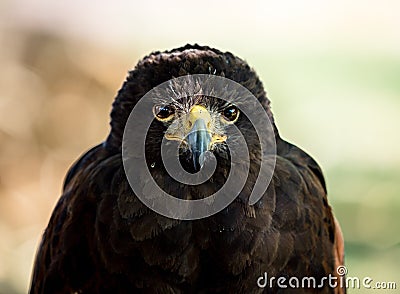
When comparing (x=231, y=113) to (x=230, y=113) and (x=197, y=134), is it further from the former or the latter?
(x=197, y=134)

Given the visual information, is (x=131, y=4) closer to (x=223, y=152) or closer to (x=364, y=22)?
(x=364, y=22)

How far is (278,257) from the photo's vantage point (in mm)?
2020

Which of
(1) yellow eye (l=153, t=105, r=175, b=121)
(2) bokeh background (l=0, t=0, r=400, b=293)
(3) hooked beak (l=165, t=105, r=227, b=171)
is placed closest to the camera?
(3) hooked beak (l=165, t=105, r=227, b=171)

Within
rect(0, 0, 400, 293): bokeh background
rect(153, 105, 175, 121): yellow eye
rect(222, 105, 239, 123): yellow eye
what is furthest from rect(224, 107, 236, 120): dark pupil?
rect(0, 0, 400, 293): bokeh background

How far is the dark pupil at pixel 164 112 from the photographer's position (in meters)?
1.96

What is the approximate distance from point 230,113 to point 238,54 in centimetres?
189

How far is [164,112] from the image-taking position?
6.47 ft

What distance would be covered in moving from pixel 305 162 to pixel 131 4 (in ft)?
7.76

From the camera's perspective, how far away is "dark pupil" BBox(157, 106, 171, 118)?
196 cm

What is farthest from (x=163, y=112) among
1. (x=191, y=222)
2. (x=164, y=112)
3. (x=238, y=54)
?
(x=238, y=54)

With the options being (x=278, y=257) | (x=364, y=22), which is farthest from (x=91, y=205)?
(x=364, y=22)

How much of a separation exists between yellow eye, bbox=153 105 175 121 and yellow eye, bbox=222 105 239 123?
0.14 m

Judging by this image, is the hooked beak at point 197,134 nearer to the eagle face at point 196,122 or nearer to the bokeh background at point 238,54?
the eagle face at point 196,122

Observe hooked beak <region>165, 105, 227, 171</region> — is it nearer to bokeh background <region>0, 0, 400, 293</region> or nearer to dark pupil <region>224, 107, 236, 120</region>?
dark pupil <region>224, 107, 236, 120</region>
